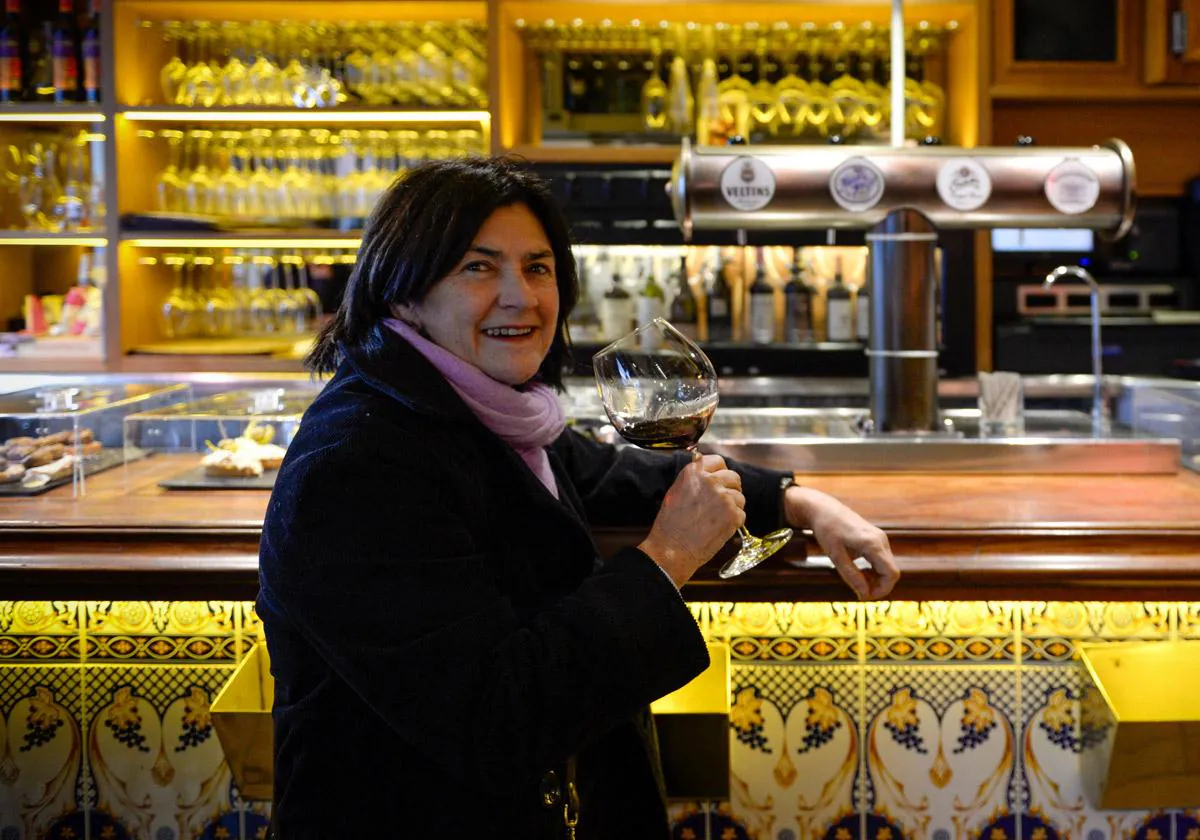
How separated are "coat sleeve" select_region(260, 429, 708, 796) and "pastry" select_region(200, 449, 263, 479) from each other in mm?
902

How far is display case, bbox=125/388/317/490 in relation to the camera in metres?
2.04

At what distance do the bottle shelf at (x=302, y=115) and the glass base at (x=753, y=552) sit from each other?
308cm

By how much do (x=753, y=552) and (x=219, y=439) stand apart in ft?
3.76

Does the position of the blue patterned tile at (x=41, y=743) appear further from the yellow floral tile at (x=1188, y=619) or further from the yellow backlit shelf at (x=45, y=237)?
the yellow backlit shelf at (x=45, y=237)

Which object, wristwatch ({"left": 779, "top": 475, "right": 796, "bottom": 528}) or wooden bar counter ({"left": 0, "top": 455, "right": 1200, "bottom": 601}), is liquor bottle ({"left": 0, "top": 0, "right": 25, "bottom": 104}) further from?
wristwatch ({"left": 779, "top": 475, "right": 796, "bottom": 528})

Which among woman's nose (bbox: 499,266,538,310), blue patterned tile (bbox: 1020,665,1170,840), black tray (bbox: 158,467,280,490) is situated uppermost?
woman's nose (bbox: 499,266,538,310)

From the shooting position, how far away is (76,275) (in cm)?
491

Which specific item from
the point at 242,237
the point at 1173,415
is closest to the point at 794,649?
the point at 1173,415

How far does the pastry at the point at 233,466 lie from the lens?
80.4 inches

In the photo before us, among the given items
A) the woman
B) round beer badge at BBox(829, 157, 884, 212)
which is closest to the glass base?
the woman

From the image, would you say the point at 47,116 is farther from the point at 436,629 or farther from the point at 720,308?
the point at 436,629

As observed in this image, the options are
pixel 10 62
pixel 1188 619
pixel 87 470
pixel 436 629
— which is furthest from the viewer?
pixel 10 62

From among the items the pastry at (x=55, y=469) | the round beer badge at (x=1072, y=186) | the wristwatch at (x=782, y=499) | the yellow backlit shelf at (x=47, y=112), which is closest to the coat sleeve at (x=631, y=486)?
the wristwatch at (x=782, y=499)

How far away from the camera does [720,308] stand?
454 cm
